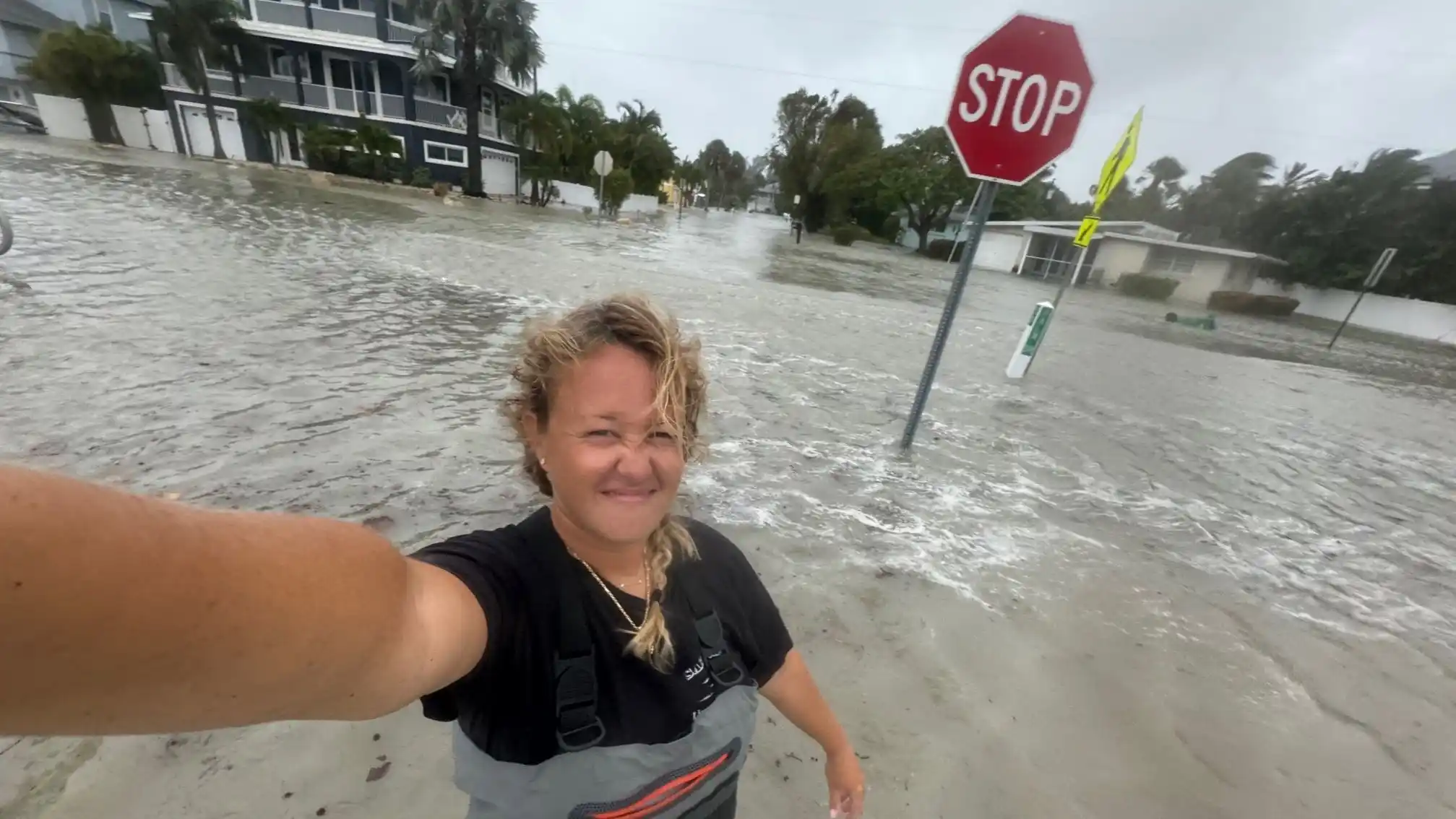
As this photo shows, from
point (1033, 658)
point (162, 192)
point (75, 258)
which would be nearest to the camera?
point (1033, 658)

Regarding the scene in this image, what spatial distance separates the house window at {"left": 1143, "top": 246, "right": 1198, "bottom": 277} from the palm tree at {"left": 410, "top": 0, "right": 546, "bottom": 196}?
102ft

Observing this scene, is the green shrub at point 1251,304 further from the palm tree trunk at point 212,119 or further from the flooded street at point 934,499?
the palm tree trunk at point 212,119

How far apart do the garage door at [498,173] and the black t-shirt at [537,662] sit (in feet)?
108

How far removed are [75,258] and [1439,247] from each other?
147 ft

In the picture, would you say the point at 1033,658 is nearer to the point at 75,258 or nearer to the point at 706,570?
the point at 706,570

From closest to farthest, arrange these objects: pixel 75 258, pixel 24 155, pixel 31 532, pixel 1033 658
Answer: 1. pixel 31 532
2. pixel 1033 658
3. pixel 75 258
4. pixel 24 155

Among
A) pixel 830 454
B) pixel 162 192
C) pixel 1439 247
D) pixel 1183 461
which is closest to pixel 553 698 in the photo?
pixel 830 454

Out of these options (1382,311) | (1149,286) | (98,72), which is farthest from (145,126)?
(1382,311)

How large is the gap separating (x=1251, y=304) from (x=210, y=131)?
48521 mm

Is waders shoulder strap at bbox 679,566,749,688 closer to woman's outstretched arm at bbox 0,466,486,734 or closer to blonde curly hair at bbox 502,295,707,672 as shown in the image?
blonde curly hair at bbox 502,295,707,672

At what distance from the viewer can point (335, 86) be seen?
28016mm

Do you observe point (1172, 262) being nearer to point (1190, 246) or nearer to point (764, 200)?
point (1190, 246)

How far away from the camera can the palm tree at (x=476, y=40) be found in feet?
82.5

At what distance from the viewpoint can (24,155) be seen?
17703 millimetres
